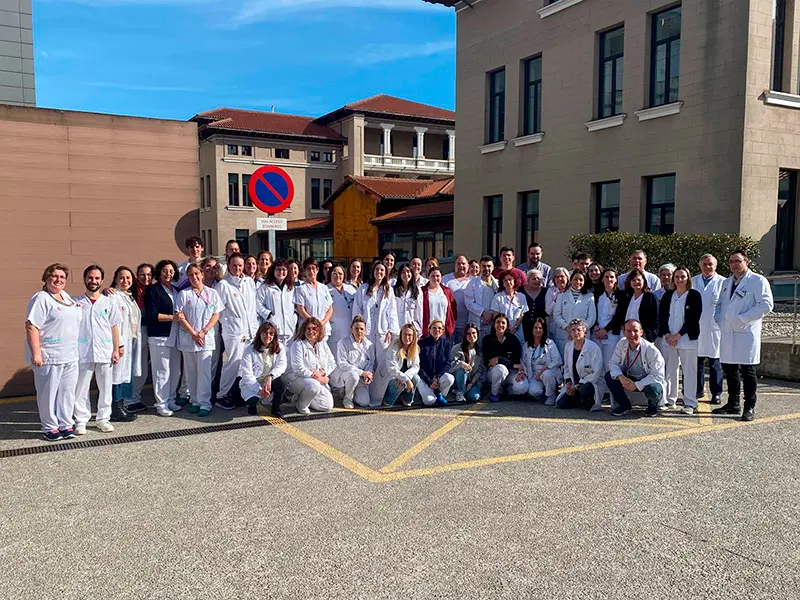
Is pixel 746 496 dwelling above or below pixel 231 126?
below

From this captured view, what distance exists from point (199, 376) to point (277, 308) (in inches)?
53.6

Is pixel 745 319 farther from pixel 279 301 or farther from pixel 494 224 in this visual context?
pixel 494 224

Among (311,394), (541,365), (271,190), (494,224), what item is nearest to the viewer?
(311,394)

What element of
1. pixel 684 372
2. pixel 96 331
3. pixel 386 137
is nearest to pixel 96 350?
pixel 96 331

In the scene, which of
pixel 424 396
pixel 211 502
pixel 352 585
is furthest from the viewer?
pixel 424 396

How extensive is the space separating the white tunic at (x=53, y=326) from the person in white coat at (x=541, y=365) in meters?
5.35

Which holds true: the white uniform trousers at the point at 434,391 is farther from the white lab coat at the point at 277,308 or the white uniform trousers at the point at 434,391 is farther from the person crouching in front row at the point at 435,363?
the white lab coat at the point at 277,308

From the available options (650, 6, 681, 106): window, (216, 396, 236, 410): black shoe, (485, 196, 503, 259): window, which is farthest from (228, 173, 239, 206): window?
(216, 396, 236, 410): black shoe

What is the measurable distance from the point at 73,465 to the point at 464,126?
19.6 meters

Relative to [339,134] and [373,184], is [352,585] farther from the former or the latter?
[339,134]

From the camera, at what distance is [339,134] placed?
181ft

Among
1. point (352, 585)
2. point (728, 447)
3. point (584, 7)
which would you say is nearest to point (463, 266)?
point (728, 447)

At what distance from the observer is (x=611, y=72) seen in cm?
1784

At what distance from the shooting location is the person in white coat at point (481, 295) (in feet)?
31.8
